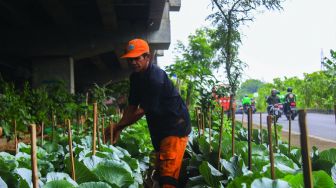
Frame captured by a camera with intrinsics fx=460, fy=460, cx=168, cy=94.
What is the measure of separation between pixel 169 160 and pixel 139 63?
32.8 inches

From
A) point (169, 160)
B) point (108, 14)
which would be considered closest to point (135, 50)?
point (169, 160)

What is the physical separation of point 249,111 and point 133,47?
42.8 inches

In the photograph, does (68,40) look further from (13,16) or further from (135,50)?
(135,50)

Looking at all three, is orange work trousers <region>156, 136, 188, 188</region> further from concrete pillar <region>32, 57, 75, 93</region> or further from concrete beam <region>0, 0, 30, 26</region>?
concrete pillar <region>32, 57, 75, 93</region>

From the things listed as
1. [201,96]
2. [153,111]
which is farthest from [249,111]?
[201,96]

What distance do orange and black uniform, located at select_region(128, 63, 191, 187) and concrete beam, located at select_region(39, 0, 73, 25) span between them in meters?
6.39

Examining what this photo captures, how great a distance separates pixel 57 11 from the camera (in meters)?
10.5

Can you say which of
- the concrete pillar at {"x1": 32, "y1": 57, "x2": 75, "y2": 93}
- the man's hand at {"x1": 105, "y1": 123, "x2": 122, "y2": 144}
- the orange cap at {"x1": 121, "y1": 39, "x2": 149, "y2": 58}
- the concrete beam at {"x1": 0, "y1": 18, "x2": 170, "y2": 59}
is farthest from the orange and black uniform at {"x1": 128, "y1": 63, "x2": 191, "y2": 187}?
the concrete pillar at {"x1": 32, "y1": 57, "x2": 75, "y2": 93}

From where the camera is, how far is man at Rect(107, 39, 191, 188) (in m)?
3.65

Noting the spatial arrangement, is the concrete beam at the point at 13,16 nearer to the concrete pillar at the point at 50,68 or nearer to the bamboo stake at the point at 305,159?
the concrete pillar at the point at 50,68

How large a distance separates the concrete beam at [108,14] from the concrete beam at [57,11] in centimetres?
85

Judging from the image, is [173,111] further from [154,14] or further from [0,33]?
[0,33]

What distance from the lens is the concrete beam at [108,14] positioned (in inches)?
380

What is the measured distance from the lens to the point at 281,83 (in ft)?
122
